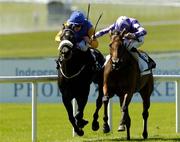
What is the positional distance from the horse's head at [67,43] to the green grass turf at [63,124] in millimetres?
1379

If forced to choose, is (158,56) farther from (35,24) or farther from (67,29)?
(35,24)

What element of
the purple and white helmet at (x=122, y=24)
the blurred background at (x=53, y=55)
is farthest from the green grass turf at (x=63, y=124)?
the purple and white helmet at (x=122, y=24)

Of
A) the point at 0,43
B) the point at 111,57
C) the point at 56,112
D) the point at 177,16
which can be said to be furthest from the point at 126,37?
the point at 177,16

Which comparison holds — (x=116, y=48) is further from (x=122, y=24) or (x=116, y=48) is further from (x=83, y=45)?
(x=122, y=24)

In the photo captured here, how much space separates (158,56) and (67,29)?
60.6 ft

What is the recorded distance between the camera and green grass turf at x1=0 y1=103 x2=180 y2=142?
13086mm

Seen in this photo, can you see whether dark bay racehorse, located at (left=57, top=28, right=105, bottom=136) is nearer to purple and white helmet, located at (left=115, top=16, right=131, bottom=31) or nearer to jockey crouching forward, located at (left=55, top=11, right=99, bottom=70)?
jockey crouching forward, located at (left=55, top=11, right=99, bottom=70)

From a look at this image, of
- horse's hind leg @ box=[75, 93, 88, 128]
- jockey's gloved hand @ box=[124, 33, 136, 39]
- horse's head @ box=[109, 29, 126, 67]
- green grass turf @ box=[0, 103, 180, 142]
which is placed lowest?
green grass turf @ box=[0, 103, 180, 142]

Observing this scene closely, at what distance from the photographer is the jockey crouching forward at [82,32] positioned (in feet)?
40.1

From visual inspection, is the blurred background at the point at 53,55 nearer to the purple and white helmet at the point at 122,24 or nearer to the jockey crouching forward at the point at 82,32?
the jockey crouching forward at the point at 82,32

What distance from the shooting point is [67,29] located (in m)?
12.0

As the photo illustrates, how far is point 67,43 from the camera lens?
1168 centimetres

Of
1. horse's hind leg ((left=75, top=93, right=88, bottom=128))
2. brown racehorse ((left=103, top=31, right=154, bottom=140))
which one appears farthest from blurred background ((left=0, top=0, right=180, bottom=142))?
brown racehorse ((left=103, top=31, right=154, bottom=140))

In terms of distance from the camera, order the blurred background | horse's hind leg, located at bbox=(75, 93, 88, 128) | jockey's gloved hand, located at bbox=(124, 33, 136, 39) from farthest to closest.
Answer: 1. the blurred background
2. horse's hind leg, located at bbox=(75, 93, 88, 128)
3. jockey's gloved hand, located at bbox=(124, 33, 136, 39)
